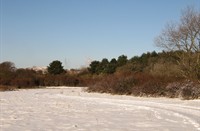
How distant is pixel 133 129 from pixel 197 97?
41.4 ft

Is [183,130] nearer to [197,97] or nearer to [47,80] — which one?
[197,97]

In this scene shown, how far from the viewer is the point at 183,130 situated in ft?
31.9

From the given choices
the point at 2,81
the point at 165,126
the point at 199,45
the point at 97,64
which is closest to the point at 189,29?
the point at 199,45

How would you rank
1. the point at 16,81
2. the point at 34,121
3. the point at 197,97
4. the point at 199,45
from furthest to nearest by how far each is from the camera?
the point at 16,81 < the point at 199,45 < the point at 197,97 < the point at 34,121

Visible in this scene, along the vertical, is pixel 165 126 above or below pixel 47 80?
below

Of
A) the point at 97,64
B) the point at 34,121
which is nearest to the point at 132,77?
the point at 34,121

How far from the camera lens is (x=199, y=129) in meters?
9.75

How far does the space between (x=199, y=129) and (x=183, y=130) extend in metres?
0.47

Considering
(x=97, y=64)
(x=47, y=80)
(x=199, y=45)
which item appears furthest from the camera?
(x=97, y=64)

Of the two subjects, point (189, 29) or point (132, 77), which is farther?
point (189, 29)

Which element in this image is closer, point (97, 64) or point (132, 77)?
point (132, 77)

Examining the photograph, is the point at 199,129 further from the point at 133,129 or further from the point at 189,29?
the point at 189,29

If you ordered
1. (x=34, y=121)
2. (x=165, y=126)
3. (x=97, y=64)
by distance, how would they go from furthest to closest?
(x=97, y=64), (x=34, y=121), (x=165, y=126)

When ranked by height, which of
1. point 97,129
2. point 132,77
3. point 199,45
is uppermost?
point 199,45
